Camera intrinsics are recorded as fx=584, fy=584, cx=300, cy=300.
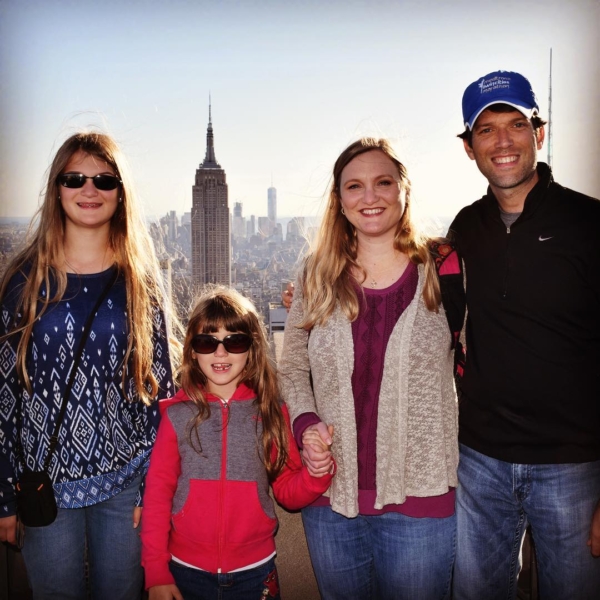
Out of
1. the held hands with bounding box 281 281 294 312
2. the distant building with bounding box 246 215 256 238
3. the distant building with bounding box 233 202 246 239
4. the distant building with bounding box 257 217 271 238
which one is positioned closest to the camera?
the held hands with bounding box 281 281 294 312

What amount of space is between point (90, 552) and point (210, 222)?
94.7 feet

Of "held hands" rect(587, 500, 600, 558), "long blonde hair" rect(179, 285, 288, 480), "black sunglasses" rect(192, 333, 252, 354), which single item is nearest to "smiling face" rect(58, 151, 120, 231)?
"long blonde hair" rect(179, 285, 288, 480)

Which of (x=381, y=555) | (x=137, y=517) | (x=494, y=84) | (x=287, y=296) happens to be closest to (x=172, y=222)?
(x=287, y=296)

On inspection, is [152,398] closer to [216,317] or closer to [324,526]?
[216,317]

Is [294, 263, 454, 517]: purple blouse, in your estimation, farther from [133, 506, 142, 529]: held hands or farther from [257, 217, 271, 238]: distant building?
[257, 217, 271, 238]: distant building

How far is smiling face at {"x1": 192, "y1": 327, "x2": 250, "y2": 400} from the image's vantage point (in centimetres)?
246

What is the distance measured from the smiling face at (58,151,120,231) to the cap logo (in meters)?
1.68

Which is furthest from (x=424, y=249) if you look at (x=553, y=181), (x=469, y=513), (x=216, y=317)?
(x=469, y=513)

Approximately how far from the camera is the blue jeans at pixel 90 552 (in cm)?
237

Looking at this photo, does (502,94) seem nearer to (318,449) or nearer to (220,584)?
(318,449)

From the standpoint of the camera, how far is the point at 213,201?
35.9 meters

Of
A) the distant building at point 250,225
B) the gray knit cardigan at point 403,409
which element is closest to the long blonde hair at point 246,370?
the gray knit cardigan at point 403,409

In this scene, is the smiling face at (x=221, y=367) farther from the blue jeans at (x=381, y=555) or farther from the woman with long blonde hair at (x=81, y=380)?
the blue jeans at (x=381, y=555)

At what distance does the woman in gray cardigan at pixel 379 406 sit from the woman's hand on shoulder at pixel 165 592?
562mm
